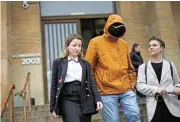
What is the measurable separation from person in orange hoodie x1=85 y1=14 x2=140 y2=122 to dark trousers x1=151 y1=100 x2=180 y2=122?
226mm

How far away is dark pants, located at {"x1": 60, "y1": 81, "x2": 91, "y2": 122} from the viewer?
13.2ft

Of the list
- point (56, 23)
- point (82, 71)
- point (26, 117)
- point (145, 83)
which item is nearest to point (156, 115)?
point (145, 83)

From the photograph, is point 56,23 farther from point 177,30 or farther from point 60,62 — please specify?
point 60,62

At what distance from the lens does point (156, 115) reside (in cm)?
447

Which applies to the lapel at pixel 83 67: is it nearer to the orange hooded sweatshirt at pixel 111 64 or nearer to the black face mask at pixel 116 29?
the orange hooded sweatshirt at pixel 111 64

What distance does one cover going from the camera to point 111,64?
4723mm

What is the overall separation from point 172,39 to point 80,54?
307 inches

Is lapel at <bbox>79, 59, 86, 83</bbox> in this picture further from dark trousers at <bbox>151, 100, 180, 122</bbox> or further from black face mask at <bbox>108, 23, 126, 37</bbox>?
dark trousers at <bbox>151, 100, 180, 122</bbox>

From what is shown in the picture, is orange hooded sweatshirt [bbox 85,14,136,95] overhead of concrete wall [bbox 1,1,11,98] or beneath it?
beneath

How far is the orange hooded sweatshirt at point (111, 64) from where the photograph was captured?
466cm

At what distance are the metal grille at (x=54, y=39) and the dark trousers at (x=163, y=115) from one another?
25.4 ft

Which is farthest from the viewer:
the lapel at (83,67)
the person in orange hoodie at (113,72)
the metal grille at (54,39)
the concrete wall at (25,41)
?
the metal grille at (54,39)

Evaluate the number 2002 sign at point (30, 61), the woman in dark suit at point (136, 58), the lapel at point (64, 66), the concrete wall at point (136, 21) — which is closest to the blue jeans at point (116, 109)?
the lapel at point (64, 66)

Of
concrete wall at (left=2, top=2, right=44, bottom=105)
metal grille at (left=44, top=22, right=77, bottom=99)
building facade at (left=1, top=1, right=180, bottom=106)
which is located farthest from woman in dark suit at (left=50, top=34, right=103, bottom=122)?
metal grille at (left=44, top=22, right=77, bottom=99)
